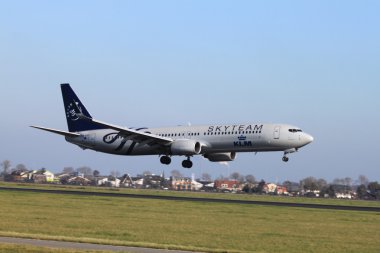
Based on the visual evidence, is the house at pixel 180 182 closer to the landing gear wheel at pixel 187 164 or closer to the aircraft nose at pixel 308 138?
the landing gear wheel at pixel 187 164

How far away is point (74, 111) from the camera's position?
244 ft

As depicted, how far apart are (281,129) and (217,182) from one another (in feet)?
373

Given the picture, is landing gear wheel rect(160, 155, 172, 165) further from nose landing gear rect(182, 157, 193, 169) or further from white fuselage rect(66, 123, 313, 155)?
nose landing gear rect(182, 157, 193, 169)

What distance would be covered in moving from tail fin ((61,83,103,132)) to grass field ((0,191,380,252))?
18.2 m

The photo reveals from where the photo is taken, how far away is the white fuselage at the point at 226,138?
5906 cm

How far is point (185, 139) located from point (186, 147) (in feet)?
5.98

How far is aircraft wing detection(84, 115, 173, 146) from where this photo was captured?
6275cm

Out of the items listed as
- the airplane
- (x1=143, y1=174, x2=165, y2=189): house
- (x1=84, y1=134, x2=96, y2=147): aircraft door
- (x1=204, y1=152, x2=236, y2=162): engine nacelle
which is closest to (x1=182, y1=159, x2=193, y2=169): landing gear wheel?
the airplane

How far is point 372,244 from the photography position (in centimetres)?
3225

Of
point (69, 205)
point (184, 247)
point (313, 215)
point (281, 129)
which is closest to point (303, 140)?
point (281, 129)

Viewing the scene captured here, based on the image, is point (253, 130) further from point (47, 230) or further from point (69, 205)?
point (47, 230)

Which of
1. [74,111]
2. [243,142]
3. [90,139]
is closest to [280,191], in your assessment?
[74,111]

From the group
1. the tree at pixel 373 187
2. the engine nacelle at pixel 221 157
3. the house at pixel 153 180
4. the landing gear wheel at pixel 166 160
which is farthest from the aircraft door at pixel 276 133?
the house at pixel 153 180

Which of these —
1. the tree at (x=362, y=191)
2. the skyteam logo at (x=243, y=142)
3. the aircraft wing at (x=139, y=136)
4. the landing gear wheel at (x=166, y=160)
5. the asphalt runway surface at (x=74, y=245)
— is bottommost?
the asphalt runway surface at (x=74, y=245)
